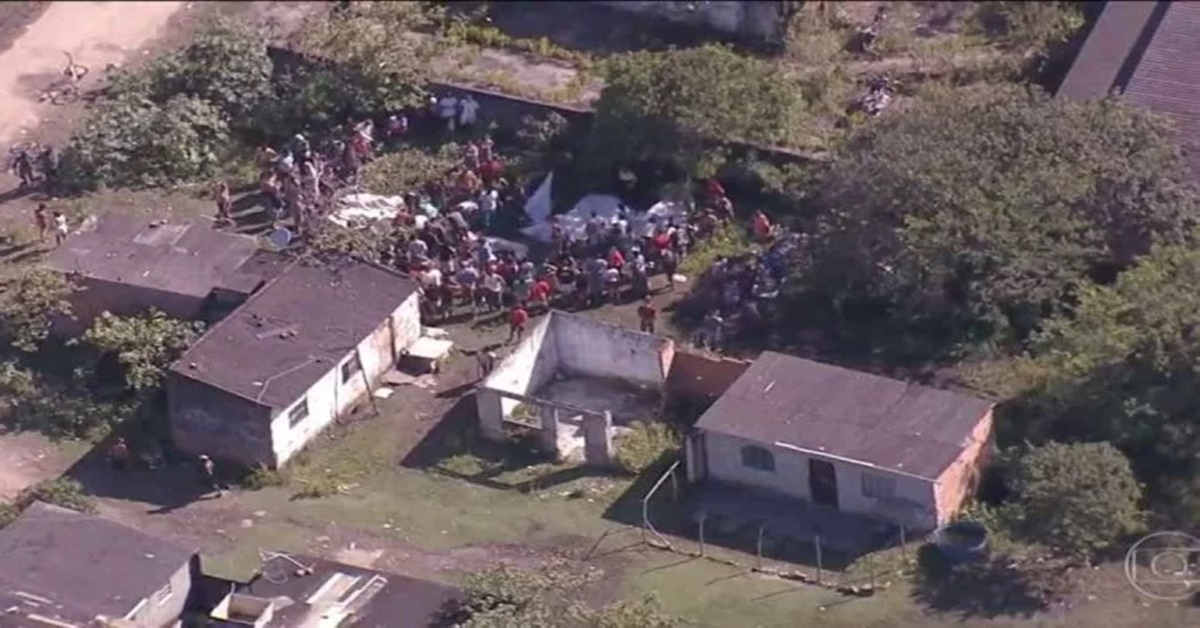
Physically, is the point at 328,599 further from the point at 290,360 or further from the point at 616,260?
the point at 616,260

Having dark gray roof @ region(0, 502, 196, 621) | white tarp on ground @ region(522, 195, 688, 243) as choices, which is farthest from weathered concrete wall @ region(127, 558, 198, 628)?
white tarp on ground @ region(522, 195, 688, 243)

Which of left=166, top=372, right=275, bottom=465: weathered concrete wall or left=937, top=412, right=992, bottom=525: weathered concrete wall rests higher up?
left=166, top=372, right=275, bottom=465: weathered concrete wall

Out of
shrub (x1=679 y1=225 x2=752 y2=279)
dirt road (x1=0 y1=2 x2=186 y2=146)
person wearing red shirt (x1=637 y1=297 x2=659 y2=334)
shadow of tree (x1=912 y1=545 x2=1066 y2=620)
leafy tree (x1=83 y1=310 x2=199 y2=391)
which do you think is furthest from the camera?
dirt road (x1=0 y1=2 x2=186 y2=146)

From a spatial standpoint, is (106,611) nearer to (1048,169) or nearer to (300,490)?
(300,490)

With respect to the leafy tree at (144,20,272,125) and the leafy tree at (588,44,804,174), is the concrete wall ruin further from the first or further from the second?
the leafy tree at (144,20,272,125)

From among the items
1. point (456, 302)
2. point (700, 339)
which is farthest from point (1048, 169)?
point (456, 302)

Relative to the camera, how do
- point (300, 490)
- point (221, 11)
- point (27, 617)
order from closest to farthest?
1. point (27, 617)
2. point (300, 490)
3. point (221, 11)

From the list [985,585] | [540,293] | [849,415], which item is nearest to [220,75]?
[540,293]
